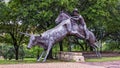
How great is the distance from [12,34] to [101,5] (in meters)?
15.1

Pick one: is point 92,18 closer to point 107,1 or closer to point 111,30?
point 107,1

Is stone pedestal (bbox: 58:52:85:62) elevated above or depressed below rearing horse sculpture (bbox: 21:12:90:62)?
below

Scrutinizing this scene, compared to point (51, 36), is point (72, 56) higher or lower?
lower

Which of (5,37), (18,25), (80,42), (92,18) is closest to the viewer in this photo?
(92,18)

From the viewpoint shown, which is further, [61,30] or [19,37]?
[19,37]

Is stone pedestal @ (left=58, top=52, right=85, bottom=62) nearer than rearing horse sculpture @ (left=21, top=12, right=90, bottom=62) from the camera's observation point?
No

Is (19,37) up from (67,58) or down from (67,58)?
up

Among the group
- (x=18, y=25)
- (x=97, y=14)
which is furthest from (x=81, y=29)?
(x=18, y=25)

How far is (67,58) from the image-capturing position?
2373 centimetres

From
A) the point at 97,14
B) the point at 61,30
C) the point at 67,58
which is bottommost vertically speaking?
the point at 67,58

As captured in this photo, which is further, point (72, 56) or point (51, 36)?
point (72, 56)

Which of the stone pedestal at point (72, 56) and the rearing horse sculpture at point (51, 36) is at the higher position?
the rearing horse sculpture at point (51, 36)

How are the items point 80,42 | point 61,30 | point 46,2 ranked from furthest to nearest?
point 80,42 → point 46,2 → point 61,30

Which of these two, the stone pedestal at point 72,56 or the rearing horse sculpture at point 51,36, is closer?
the rearing horse sculpture at point 51,36
